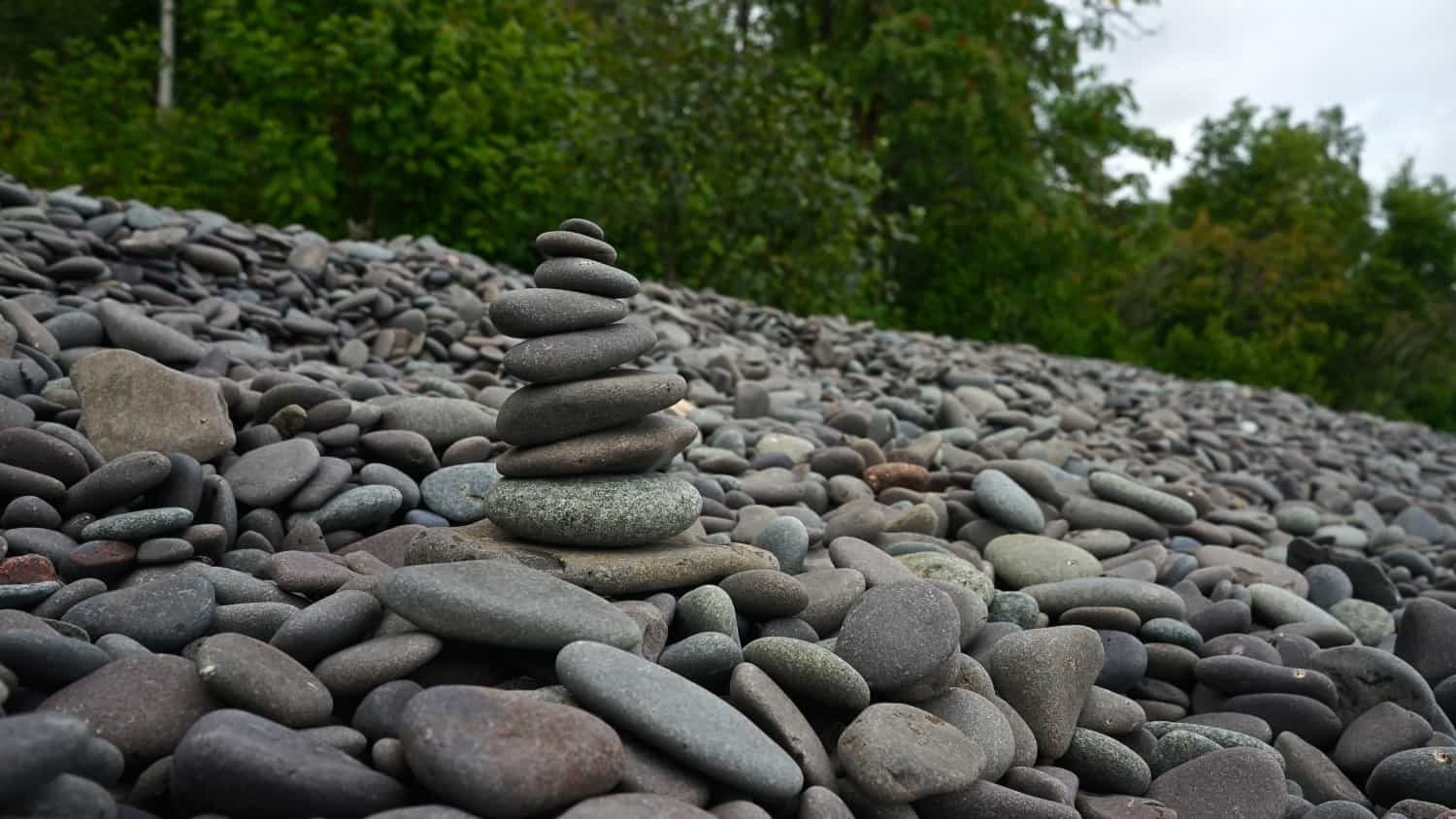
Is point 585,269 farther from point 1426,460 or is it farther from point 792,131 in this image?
point 1426,460

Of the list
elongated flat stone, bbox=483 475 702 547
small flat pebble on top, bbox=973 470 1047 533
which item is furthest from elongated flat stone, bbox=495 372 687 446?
small flat pebble on top, bbox=973 470 1047 533

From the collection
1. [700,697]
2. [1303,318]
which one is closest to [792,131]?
[700,697]

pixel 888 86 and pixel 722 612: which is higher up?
pixel 888 86

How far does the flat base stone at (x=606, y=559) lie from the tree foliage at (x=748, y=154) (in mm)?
7264

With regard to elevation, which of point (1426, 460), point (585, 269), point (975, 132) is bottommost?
point (1426, 460)

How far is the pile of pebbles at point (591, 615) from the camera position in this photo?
77.4 inches

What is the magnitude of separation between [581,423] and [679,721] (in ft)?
3.82

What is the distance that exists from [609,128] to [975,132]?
24.1 feet

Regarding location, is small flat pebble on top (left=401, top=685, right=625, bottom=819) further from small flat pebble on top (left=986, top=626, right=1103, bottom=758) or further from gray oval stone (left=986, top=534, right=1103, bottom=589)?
gray oval stone (left=986, top=534, right=1103, bottom=589)

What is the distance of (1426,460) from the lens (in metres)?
9.67

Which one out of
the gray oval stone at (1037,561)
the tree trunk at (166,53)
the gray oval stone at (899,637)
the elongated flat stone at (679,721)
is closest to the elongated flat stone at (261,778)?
the elongated flat stone at (679,721)

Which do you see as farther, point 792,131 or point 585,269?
point 792,131

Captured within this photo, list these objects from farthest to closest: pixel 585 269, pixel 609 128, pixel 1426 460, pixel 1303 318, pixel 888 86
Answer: pixel 1303 318
pixel 888 86
pixel 609 128
pixel 1426 460
pixel 585 269

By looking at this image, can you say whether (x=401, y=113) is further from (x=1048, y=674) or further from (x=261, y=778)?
(x=261, y=778)
